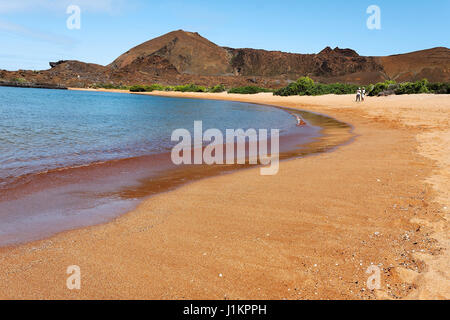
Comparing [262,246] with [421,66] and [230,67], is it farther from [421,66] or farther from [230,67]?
[230,67]

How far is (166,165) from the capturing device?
8.00 metres

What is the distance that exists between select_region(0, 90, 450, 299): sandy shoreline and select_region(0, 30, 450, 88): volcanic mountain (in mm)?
72802

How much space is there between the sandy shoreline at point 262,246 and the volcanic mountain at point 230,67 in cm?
7280

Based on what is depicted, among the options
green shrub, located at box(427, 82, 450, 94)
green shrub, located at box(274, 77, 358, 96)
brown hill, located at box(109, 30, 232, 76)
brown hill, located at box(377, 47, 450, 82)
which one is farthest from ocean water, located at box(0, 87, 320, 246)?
brown hill, located at box(109, 30, 232, 76)

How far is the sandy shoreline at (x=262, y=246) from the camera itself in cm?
269

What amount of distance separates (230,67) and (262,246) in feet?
438

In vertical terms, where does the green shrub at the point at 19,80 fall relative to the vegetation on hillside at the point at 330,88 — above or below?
above

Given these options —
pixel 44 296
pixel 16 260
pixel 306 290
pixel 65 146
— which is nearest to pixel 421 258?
pixel 306 290

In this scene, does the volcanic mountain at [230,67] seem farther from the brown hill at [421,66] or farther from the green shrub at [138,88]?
the green shrub at [138,88]

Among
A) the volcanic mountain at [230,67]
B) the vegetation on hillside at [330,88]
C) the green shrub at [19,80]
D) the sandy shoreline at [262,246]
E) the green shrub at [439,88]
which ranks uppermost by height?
the volcanic mountain at [230,67]

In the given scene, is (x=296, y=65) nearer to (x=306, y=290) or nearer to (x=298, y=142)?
(x=298, y=142)

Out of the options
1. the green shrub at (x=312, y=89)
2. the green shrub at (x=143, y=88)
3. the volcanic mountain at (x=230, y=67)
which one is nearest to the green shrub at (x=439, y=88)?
the green shrub at (x=312, y=89)

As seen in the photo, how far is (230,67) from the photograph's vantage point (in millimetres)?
130625

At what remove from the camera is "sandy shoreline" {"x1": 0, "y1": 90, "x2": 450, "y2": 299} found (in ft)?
8.82
